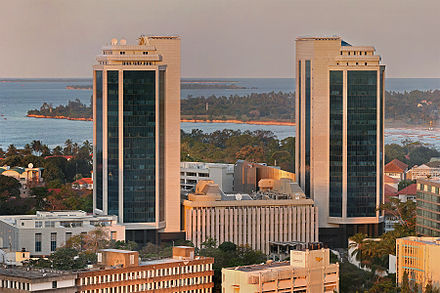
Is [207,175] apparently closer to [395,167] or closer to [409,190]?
[409,190]

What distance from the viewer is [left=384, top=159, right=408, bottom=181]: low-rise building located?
158 m

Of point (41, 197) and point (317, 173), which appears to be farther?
point (41, 197)

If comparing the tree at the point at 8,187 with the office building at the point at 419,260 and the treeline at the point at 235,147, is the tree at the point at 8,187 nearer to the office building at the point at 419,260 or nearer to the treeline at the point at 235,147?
the treeline at the point at 235,147

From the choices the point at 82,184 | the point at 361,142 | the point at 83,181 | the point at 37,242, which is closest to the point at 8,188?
the point at 82,184

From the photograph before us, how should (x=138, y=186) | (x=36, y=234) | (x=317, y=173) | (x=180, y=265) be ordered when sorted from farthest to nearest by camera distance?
(x=317, y=173) → (x=138, y=186) → (x=36, y=234) → (x=180, y=265)

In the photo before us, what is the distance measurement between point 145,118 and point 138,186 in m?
4.42

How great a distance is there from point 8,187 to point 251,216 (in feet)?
104

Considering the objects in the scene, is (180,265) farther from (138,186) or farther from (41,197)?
(41,197)

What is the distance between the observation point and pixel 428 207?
8706 centimetres

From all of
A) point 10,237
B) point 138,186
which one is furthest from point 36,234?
point 138,186

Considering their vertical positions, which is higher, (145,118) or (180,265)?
(145,118)

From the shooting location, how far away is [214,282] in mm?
78188

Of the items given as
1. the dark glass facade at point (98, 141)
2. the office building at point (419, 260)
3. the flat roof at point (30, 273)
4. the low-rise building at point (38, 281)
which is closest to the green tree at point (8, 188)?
the dark glass facade at point (98, 141)

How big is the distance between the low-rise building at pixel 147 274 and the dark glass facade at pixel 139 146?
17620mm
